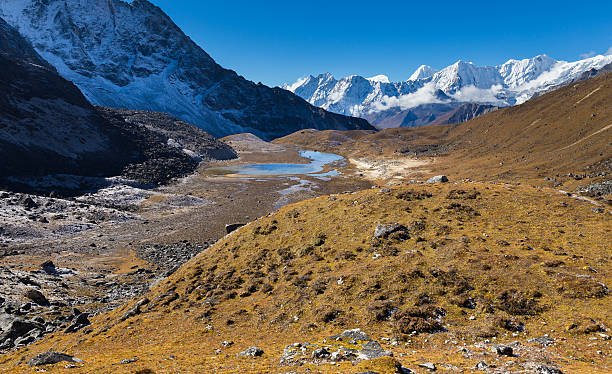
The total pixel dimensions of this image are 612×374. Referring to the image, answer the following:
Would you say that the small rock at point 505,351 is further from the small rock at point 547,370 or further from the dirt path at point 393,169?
the dirt path at point 393,169

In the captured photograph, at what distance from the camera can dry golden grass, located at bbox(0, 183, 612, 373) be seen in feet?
50.4

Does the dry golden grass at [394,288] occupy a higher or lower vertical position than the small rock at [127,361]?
higher

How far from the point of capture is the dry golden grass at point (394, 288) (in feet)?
50.4

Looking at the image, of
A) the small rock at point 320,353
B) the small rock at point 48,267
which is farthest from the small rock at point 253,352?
the small rock at point 48,267

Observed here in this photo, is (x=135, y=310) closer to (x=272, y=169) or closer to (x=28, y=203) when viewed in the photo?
(x=28, y=203)

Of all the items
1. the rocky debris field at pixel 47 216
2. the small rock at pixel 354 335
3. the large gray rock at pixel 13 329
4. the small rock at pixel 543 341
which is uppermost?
the small rock at pixel 543 341

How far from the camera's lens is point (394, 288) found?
808 inches

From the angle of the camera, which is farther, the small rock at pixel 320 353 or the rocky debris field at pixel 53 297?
the rocky debris field at pixel 53 297

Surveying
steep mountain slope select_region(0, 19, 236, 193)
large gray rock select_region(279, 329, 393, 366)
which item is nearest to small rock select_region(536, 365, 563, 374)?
large gray rock select_region(279, 329, 393, 366)

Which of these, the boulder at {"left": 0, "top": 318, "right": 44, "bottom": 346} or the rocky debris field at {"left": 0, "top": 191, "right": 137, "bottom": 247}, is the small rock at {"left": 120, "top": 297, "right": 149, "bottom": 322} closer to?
the boulder at {"left": 0, "top": 318, "right": 44, "bottom": 346}

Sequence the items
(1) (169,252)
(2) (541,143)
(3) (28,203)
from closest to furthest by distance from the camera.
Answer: (1) (169,252), (3) (28,203), (2) (541,143)

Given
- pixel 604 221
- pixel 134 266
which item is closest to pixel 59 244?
pixel 134 266

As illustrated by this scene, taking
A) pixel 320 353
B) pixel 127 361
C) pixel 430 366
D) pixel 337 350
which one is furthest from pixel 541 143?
pixel 127 361

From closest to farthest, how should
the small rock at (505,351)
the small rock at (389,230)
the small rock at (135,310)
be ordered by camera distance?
the small rock at (505,351), the small rock at (135,310), the small rock at (389,230)
